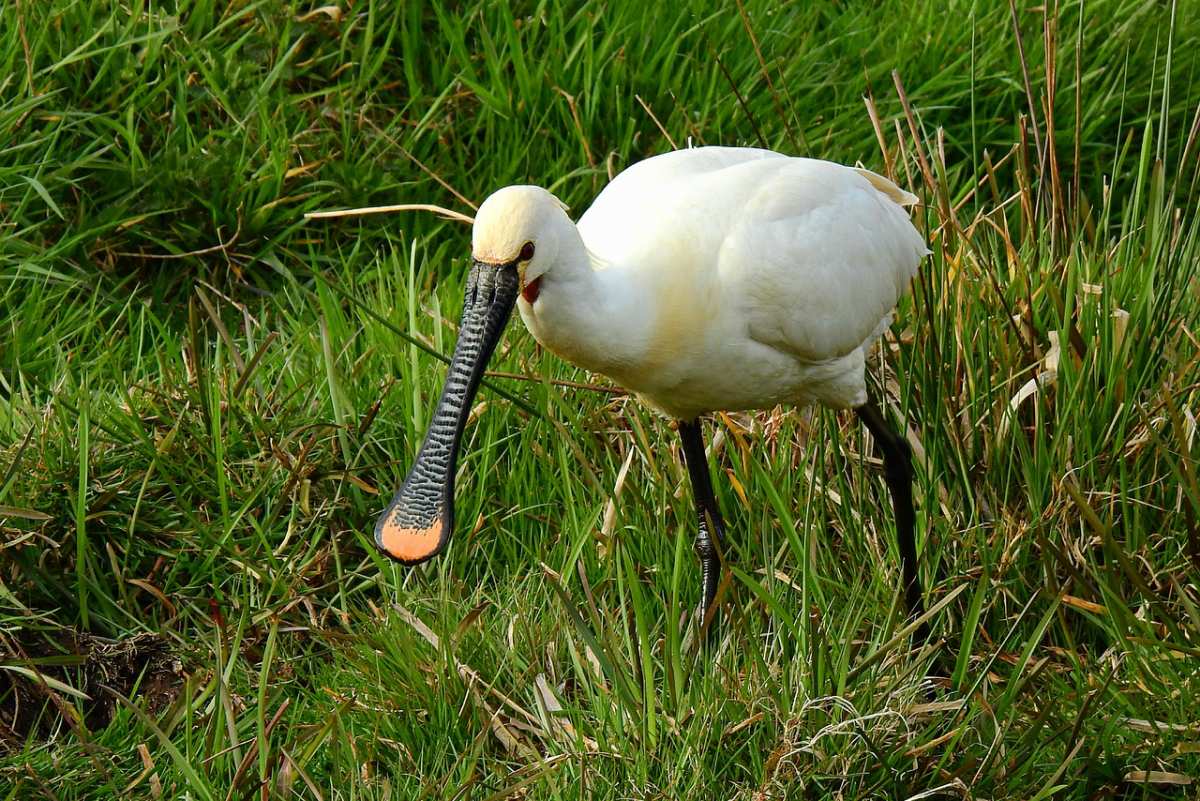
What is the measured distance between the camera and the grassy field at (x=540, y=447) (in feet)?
10.1

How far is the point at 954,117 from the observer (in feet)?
17.7

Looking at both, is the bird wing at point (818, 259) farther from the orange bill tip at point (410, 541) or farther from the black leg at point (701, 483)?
the orange bill tip at point (410, 541)

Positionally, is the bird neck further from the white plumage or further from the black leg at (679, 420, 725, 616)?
the black leg at (679, 420, 725, 616)

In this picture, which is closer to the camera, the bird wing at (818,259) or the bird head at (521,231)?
the bird head at (521,231)

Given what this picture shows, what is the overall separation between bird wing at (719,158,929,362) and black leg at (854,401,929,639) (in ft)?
0.66

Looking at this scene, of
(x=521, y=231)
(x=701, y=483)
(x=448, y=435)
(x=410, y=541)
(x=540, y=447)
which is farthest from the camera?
(x=540, y=447)

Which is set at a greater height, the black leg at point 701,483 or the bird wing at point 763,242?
the bird wing at point 763,242

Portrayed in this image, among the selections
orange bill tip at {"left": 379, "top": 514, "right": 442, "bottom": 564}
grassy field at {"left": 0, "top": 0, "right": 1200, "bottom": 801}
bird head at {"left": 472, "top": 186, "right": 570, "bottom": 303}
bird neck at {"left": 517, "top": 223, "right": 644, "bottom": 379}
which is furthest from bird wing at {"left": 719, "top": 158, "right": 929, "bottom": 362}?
orange bill tip at {"left": 379, "top": 514, "right": 442, "bottom": 564}

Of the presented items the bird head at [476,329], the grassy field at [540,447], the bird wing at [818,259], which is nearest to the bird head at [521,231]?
the bird head at [476,329]

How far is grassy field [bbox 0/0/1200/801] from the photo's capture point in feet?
10.1

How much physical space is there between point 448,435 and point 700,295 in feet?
1.94

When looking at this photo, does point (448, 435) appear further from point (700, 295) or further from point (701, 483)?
point (701, 483)

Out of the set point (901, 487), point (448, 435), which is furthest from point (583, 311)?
point (901, 487)

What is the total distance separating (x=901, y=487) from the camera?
377 cm
